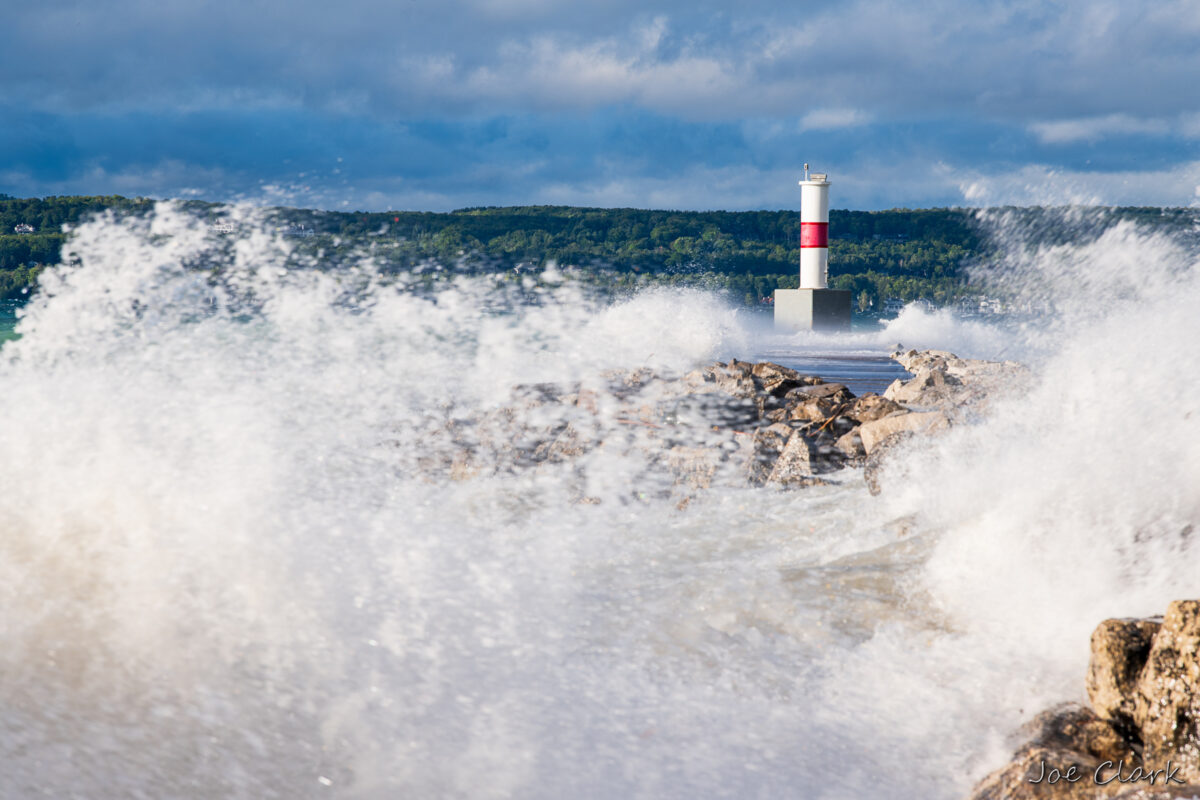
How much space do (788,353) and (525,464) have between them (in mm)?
20977

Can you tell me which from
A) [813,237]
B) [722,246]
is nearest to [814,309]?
[813,237]

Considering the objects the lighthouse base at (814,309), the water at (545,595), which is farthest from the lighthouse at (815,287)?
the water at (545,595)

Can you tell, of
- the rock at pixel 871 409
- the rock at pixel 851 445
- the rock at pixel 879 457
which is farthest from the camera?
the rock at pixel 871 409

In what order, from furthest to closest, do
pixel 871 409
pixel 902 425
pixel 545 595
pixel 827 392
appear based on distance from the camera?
1. pixel 827 392
2. pixel 871 409
3. pixel 902 425
4. pixel 545 595

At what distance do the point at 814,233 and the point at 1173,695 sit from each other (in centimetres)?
3097

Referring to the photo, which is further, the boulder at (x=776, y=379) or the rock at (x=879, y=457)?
the boulder at (x=776, y=379)

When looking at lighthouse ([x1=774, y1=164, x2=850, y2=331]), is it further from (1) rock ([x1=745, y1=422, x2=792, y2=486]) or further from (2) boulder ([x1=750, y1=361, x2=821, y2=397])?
(1) rock ([x1=745, y1=422, x2=792, y2=486])

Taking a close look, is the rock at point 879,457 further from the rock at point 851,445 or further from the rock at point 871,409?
the rock at point 871,409

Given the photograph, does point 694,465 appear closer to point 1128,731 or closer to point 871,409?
point 871,409

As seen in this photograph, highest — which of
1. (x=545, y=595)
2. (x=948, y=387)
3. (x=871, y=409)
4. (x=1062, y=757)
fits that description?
(x=871, y=409)

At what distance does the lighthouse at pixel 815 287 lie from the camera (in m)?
33.0

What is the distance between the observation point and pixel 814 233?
33.2 metres

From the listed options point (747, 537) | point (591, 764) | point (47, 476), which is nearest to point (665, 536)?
point (747, 537)

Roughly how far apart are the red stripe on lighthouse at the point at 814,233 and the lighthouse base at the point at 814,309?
155 centimetres
